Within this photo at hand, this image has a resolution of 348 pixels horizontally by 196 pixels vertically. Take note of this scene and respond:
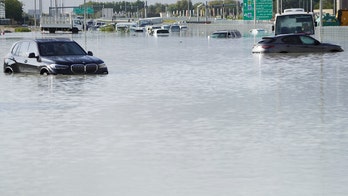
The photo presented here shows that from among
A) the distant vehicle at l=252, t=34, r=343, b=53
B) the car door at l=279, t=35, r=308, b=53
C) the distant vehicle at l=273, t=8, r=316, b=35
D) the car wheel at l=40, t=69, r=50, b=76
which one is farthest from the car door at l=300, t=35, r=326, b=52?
the car wheel at l=40, t=69, r=50, b=76

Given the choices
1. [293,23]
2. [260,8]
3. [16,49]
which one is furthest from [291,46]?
[260,8]

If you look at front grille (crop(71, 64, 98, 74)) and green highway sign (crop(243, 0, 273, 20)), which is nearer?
front grille (crop(71, 64, 98, 74))

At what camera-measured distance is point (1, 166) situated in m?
11.5

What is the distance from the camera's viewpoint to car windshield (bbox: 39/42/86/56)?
31438 millimetres

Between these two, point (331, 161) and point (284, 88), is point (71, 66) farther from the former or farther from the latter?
point (331, 161)

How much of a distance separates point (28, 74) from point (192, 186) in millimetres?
22501

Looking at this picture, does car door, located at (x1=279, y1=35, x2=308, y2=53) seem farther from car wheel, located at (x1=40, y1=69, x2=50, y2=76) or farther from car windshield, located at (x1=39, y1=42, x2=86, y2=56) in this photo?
car wheel, located at (x1=40, y1=69, x2=50, y2=76)

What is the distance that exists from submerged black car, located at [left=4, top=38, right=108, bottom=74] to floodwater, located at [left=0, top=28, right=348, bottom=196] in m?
3.41

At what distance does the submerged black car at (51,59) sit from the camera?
30.2 meters

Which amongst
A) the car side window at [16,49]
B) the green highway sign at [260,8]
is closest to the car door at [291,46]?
the car side window at [16,49]

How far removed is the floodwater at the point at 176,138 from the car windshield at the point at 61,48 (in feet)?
15.5

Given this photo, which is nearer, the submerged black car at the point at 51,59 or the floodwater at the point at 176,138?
the floodwater at the point at 176,138

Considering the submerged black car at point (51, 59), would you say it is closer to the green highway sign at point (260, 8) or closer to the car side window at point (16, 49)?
the car side window at point (16, 49)

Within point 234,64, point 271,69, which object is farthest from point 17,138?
point 234,64
